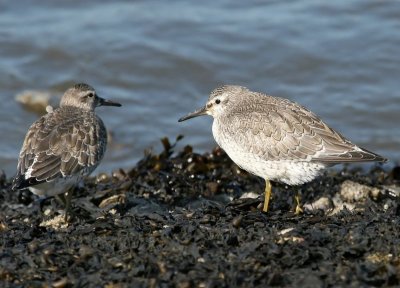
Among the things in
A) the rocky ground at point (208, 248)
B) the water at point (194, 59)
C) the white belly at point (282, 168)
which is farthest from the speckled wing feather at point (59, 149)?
the water at point (194, 59)

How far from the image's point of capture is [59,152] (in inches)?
303

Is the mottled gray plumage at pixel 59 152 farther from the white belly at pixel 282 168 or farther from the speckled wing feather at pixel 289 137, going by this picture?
the white belly at pixel 282 168

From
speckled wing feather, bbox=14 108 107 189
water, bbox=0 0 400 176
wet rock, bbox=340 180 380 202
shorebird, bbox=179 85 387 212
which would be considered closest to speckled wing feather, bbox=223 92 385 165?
shorebird, bbox=179 85 387 212

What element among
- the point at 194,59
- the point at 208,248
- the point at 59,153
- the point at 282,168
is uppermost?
the point at 194,59

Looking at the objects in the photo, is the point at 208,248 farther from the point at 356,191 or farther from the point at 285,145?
the point at 356,191

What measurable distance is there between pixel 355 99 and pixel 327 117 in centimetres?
67

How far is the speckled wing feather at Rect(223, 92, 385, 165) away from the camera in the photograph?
23.0 ft

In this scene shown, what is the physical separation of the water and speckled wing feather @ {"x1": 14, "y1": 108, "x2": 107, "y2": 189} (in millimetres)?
2865

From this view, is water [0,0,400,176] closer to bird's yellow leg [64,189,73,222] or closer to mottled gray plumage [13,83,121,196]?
mottled gray plumage [13,83,121,196]

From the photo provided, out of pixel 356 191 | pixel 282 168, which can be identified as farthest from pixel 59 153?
pixel 356 191

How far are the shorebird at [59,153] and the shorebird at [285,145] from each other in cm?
146

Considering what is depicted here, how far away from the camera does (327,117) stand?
38.2 ft

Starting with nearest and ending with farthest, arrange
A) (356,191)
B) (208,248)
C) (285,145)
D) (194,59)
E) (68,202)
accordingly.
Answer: (208,248) → (285,145) → (68,202) → (356,191) → (194,59)

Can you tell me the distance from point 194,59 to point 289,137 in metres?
6.38
